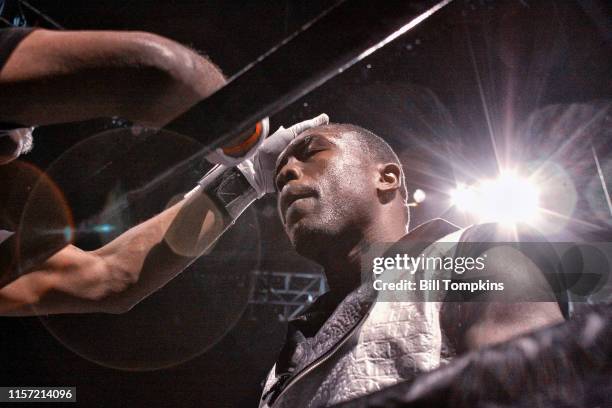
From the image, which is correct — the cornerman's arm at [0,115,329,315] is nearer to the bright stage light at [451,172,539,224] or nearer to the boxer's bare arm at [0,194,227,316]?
the boxer's bare arm at [0,194,227,316]

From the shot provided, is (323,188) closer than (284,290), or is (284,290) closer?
(323,188)

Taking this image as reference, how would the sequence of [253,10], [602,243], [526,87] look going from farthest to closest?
1. [526,87]
2. [253,10]
3. [602,243]

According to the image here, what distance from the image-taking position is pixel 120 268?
81.2 inches

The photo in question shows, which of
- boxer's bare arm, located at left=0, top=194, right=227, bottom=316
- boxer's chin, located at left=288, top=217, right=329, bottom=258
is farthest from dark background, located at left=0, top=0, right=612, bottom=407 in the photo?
boxer's chin, located at left=288, top=217, right=329, bottom=258

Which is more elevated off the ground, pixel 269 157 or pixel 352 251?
pixel 269 157

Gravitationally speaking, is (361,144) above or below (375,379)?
above

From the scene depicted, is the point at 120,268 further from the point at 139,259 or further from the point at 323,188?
the point at 323,188

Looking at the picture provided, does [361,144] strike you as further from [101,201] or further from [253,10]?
[253,10]

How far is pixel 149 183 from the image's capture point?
707 millimetres

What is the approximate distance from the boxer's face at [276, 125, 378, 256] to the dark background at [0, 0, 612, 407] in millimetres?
1215

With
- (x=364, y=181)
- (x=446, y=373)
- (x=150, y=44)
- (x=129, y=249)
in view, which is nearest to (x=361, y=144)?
(x=364, y=181)

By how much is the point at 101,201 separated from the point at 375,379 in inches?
38.6

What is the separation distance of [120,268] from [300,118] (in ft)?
10.7

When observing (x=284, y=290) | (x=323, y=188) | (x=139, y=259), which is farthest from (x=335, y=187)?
(x=284, y=290)
